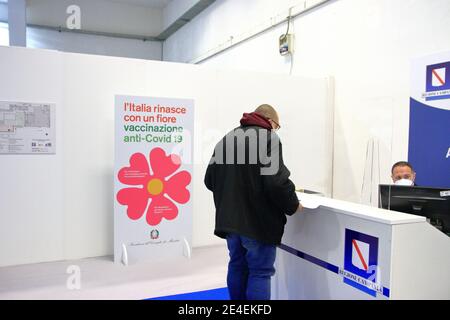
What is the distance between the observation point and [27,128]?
10.8 feet

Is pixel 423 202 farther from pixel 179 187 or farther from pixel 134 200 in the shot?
pixel 134 200

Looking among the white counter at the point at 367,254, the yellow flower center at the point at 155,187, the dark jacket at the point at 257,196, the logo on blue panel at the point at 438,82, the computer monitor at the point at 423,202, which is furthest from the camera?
the yellow flower center at the point at 155,187

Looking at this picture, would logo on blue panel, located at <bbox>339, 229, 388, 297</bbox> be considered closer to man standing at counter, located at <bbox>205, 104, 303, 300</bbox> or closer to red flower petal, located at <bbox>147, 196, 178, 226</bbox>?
man standing at counter, located at <bbox>205, 104, 303, 300</bbox>

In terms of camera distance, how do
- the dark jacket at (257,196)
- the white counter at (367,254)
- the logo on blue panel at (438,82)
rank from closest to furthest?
the white counter at (367,254) < the dark jacket at (257,196) < the logo on blue panel at (438,82)

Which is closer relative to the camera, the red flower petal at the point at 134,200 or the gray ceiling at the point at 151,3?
the red flower petal at the point at 134,200

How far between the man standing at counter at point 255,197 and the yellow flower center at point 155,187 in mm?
1452

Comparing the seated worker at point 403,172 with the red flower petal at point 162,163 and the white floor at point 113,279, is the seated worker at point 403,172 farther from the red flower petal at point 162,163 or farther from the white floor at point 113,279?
the red flower petal at point 162,163

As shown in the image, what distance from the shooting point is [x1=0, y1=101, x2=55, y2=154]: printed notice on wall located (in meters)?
3.21

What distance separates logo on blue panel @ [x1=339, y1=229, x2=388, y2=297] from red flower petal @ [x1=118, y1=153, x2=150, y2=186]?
2.08 m

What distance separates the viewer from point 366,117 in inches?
158

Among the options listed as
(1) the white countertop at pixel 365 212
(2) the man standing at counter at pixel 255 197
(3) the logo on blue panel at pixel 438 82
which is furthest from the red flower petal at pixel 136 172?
(3) the logo on blue panel at pixel 438 82

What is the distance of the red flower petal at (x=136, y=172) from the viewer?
11.1 ft

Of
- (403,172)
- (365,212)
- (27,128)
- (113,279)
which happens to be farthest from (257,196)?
(27,128)
